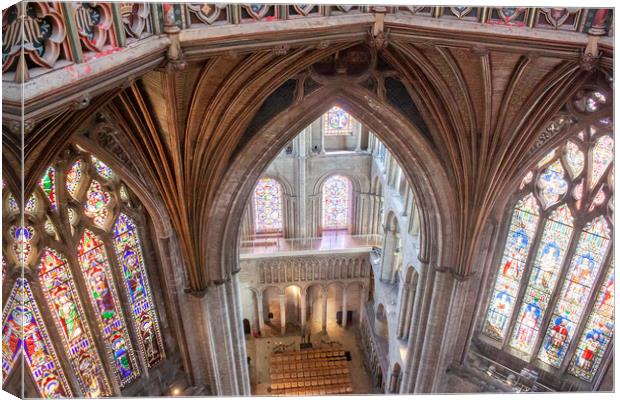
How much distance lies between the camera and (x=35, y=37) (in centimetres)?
557

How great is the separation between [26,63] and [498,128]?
27.2 ft

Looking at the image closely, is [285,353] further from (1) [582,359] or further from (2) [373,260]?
(1) [582,359]

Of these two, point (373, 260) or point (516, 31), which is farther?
point (373, 260)

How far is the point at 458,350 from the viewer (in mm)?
14422

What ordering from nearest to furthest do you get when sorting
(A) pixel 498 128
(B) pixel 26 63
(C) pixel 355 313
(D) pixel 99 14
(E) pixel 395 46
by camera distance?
(B) pixel 26 63 → (D) pixel 99 14 → (E) pixel 395 46 → (A) pixel 498 128 → (C) pixel 355 313

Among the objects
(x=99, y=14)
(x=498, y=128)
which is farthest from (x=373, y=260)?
(x=99, y=14)

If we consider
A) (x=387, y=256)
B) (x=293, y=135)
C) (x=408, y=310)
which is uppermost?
(x=293, y=135)

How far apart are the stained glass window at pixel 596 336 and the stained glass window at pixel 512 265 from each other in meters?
1.76

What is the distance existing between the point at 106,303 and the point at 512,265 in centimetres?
818

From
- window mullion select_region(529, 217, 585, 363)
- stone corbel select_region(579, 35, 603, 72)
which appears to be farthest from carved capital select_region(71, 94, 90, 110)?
window mullion select_region(529, 217, 585, 363)

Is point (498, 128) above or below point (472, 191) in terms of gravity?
above

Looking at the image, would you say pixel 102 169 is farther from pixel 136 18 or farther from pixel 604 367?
pixel 604 367

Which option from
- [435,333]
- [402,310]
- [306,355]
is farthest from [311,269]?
[435,333]

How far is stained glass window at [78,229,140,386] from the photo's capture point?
1050 centimetres
